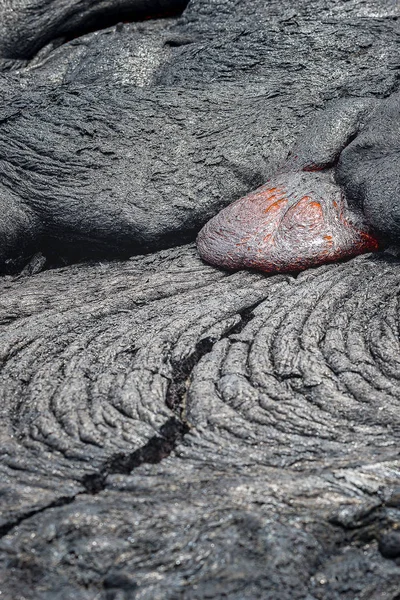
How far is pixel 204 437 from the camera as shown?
8.11ft

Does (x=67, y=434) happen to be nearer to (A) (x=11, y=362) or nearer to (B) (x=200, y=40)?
(A) (x=11, y=362)

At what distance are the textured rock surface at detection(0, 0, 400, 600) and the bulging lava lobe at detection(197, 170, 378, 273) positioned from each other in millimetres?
102

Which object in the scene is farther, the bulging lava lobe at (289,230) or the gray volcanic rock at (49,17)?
the gray volcanic rock at (49,17)

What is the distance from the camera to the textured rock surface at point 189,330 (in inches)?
79.7

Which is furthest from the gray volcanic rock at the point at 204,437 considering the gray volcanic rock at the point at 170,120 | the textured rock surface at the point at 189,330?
the gray volcanic rock at the point at 170,120

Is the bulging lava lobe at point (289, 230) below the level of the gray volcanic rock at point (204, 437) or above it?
above

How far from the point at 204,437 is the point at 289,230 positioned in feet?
5.33

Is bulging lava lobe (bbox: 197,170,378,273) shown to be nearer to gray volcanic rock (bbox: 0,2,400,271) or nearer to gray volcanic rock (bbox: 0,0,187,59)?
gray volcanic rock (bbox: 0,2,400,271)

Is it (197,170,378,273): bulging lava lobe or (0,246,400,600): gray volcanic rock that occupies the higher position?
(197,170,378,273): bulging lava lobe

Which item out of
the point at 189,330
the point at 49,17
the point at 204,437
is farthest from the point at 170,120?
the point at 204,437

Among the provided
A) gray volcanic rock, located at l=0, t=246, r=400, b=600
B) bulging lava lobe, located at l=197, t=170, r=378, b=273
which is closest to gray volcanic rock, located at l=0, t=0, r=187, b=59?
bulging lava lobe, located at l=197, t=170, r=378, b=273

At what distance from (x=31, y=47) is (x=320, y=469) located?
15.7ft

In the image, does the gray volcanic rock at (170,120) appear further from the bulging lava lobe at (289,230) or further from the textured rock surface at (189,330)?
the bulging lava lobe at (289,230)

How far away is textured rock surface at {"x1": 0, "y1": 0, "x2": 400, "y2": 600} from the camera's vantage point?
2.02 metres
